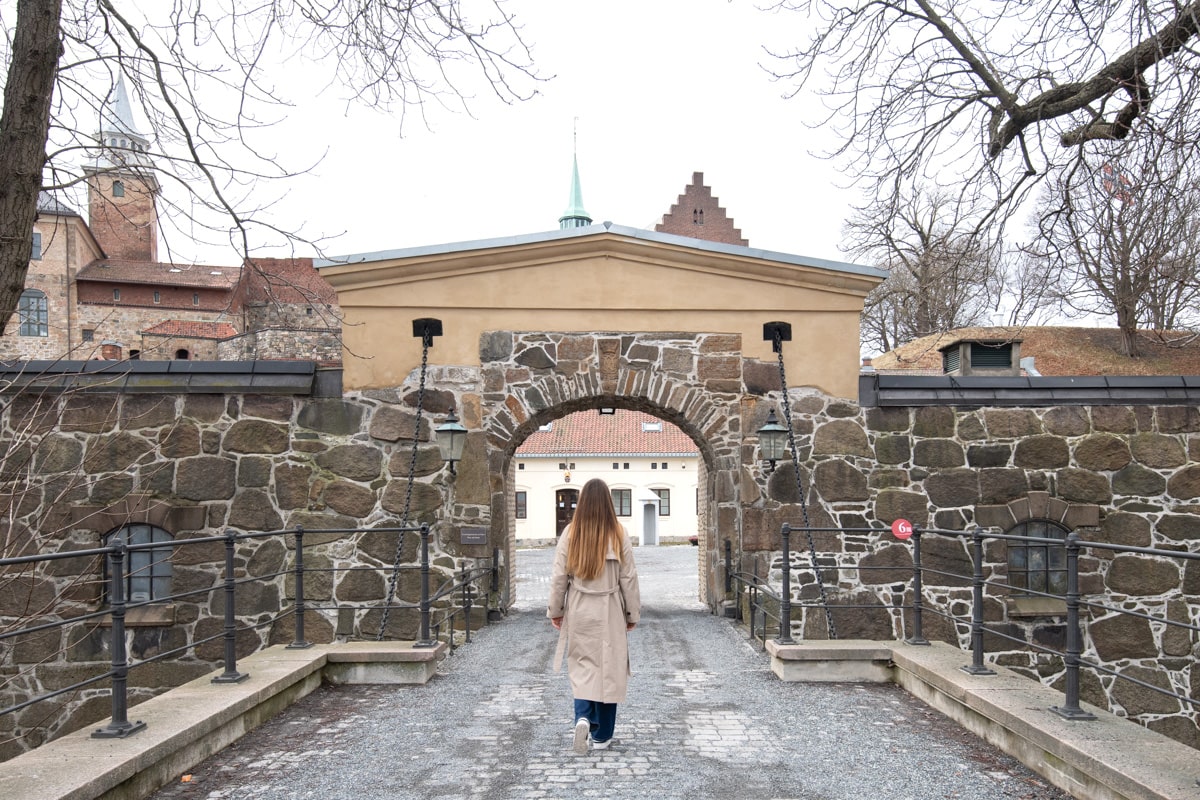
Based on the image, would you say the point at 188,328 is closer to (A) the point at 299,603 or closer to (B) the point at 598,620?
(A) the point at 299,603

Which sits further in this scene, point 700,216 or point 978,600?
point 700,216

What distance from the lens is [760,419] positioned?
10.6 meters

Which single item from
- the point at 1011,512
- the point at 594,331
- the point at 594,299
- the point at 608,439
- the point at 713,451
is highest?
the point at 594,299

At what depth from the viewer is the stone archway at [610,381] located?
10547mm

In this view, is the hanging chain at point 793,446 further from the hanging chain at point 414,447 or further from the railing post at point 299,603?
the railing post at point 299,603

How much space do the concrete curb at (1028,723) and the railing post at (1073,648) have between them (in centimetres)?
7

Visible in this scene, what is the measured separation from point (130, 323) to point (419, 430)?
45.4 m

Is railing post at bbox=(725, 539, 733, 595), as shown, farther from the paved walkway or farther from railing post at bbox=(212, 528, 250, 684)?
railing post at bbox=(212, 528, 250, 684)

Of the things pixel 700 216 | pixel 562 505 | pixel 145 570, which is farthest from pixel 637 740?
pixel 700 216

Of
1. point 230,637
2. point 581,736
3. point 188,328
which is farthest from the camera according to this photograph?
point 188,328

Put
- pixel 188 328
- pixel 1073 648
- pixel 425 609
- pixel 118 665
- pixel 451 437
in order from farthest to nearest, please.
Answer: pixel 188 328
pixel 451 437
pixel 425 609
pixel 1073 648
pixel 118 665

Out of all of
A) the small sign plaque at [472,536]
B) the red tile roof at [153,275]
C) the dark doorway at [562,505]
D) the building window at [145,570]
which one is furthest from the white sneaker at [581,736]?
the red tile roof at [153,275]

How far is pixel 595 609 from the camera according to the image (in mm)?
5000

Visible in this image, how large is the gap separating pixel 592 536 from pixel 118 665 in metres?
2.38
